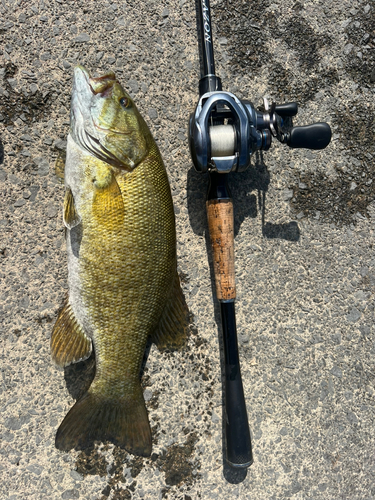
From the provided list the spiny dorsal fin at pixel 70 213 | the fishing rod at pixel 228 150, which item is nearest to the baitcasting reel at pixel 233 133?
the fishing rod at pixel 228 150

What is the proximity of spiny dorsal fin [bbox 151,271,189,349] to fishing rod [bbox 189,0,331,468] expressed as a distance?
185mm

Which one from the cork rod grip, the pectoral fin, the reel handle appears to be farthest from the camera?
the cork rod grip

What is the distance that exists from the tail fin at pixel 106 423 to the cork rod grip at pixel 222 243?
2.02 feet

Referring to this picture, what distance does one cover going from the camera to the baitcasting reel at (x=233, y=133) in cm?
135

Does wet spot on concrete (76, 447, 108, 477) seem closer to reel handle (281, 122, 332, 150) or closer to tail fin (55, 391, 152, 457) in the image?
tail fin (55, 391, 152, 457)

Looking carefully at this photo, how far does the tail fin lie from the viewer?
144 cm

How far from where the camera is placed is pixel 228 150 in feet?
4.63

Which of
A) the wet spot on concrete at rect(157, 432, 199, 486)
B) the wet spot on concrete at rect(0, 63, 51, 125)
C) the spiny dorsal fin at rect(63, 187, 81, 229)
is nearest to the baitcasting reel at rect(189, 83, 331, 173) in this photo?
the spiny dorsal fin at rect(63, 187, 81, 229)

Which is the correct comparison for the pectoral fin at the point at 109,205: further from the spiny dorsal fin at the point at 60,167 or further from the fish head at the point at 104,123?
the spiny dorsal fin at the point at 60,167

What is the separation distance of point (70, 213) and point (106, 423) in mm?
928

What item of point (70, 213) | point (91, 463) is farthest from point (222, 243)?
point (91, 463)

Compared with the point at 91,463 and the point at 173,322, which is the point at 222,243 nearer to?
the point at 173,322

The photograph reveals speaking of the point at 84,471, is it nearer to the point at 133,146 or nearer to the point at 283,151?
the point at 133,146

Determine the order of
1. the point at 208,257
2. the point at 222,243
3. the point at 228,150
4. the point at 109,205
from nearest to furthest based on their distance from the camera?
1. the point at 109,205
2. the point at 228,150
3. the point at 222,243
4. the point at 208,257
